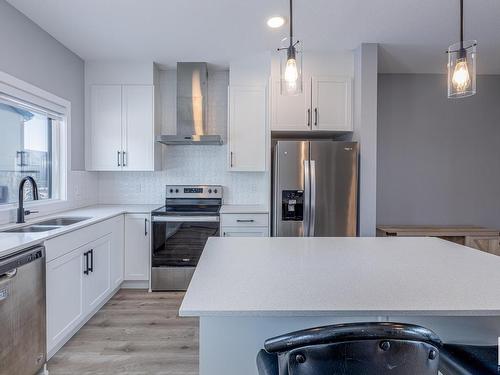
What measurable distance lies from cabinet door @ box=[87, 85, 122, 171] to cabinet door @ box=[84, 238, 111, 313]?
1.05 meters

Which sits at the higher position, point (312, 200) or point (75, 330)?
point (312, 200)

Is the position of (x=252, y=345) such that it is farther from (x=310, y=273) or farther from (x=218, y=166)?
(x=218, y=166)

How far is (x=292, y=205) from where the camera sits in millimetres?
2965

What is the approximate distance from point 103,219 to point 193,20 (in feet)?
6.34

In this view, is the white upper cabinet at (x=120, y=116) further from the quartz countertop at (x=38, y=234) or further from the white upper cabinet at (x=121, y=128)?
the quartz countertop at (x=38, y=234)

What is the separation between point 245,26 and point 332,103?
3.92 feet

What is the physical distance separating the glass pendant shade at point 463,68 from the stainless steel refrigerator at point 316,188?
1.35 m

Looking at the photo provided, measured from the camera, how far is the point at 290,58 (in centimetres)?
171

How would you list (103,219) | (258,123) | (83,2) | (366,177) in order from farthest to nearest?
(258,123)
(366,177)
(103,219)
(83,2)

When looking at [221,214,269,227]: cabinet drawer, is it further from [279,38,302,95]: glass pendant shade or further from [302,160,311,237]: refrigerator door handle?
[279,38,302,95]: glass pendant shade

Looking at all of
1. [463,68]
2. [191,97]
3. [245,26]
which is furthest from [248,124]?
[463,68]

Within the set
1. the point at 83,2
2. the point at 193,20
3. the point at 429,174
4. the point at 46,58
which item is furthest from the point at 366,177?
the point at 46,58

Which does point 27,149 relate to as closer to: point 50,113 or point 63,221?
point 50,113

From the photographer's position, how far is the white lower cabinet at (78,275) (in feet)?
6.64
